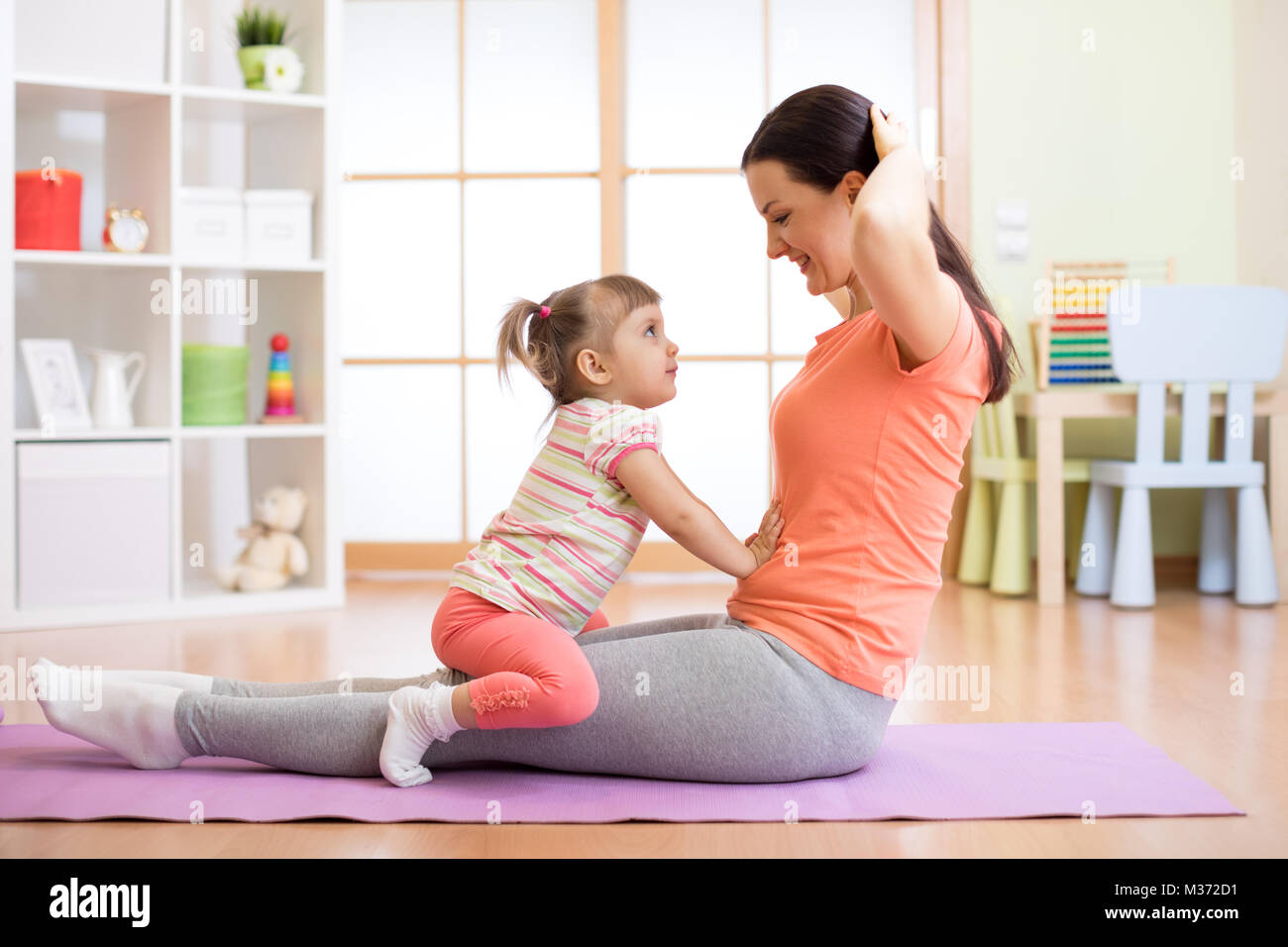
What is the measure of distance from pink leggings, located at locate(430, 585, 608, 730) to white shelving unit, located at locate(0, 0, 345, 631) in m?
1.79

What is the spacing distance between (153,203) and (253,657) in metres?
1.29

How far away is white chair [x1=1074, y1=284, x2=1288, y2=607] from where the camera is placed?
10.0 ft

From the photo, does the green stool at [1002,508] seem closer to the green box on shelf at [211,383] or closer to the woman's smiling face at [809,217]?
the woman's smiling face at [809,217]

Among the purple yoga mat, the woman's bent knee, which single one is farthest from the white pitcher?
the woman's bent knee

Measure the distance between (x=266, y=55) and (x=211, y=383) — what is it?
838 millimetres

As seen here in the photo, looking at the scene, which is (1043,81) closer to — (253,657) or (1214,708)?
(1214,708)

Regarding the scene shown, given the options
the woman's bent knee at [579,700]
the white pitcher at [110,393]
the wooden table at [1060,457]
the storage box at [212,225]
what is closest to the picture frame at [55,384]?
the white pitcher at [110,393]

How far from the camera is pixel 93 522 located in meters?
2.96

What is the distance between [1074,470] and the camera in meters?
3.28

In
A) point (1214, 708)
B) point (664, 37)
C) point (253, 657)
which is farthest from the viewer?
point (664, 37)

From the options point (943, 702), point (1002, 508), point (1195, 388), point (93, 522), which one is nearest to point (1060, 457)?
point (1002, 508)

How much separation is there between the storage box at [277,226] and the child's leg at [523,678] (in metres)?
2.03

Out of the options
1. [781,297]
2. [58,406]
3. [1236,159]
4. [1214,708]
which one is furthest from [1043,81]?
[58,406]

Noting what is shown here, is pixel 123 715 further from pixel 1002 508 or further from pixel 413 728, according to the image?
pixel 1002 508
